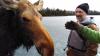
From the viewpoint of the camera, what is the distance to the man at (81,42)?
646 cm

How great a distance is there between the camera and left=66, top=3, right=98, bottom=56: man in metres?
6.46

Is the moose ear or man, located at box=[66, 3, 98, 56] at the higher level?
the moose ear

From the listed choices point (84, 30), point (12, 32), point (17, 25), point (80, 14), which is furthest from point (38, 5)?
point (80, 14)

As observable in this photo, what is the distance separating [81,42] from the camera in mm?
6539

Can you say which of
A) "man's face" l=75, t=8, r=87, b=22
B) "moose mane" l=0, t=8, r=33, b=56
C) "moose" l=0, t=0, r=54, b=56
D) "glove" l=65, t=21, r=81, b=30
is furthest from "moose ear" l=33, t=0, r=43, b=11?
"man's face" l=75, t=8, r=87, b=22

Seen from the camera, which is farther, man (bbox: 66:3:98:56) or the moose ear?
man (bbox: 66:3:98:56)

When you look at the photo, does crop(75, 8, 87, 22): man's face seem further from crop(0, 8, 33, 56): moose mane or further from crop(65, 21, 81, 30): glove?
crop(0, 8, 33, 56): moose mane

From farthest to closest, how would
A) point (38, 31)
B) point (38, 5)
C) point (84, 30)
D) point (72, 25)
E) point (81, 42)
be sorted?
point (81, 42)
point (38, 5)
point (84, 30)
point (72, 25)
point (38, 31)

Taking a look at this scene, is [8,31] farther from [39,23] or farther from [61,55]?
[61,55]

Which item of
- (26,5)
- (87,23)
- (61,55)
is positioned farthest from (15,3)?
(61,55)

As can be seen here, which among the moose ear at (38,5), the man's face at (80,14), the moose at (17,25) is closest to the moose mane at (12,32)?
the moose at (17,25)

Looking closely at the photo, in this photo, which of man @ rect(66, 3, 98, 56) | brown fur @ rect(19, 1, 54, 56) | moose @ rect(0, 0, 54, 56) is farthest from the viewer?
man @ rect(66, 3, 98, 56)

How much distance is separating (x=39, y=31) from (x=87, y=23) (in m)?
1.70

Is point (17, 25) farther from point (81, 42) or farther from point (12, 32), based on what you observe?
point (81, 42)
